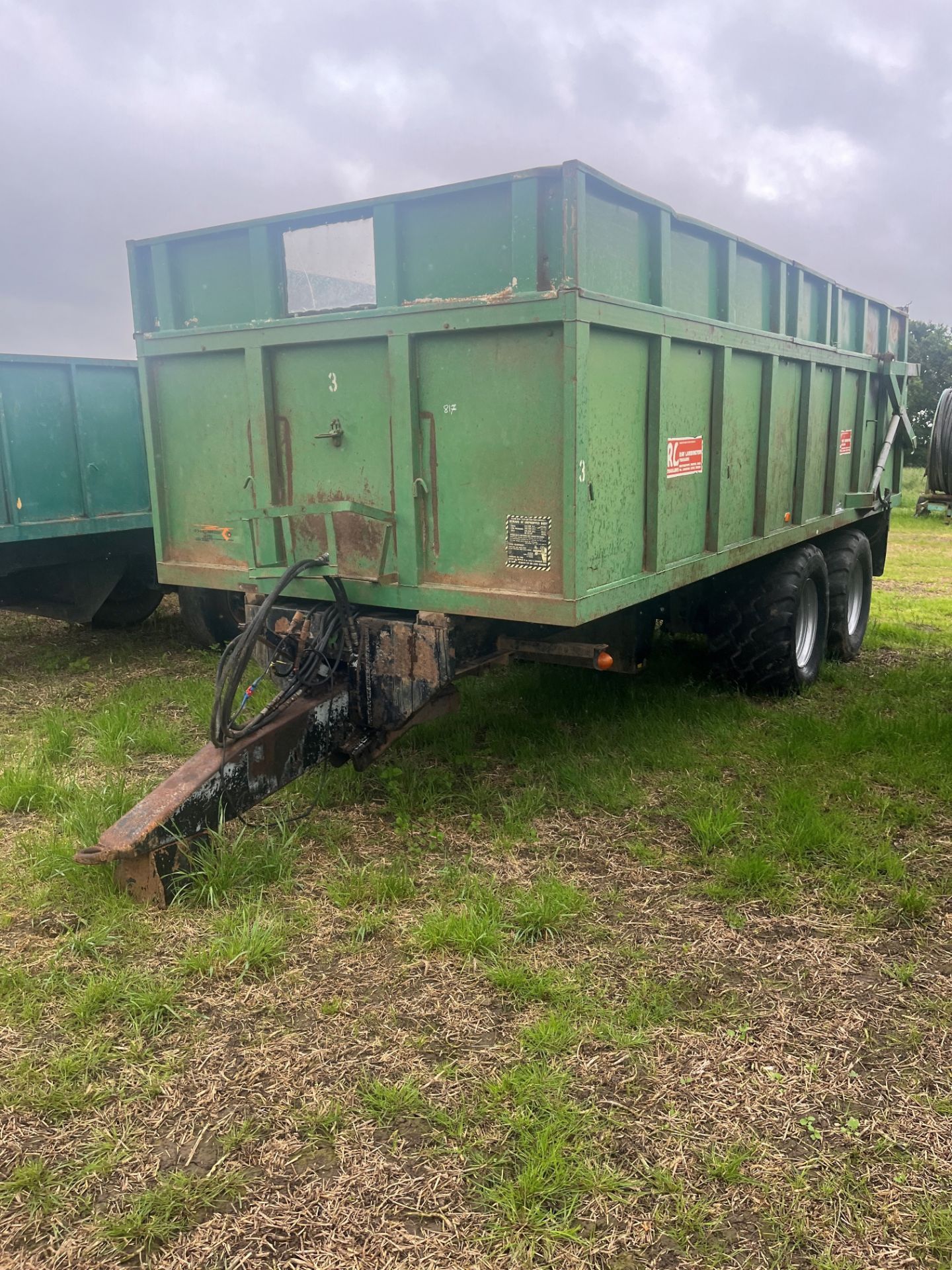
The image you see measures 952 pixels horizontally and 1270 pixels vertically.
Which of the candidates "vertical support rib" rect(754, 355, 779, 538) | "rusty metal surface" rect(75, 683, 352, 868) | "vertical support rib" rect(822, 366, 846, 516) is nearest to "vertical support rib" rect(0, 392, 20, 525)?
"rusty metal surface" rect(75, 683, 352, 868)

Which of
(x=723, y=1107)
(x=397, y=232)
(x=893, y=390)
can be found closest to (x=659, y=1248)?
(x=723, y=1107)

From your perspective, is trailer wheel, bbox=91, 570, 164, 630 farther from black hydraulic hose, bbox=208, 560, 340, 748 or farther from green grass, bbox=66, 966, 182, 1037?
green grass, bbox=66, 966, 182, 1037

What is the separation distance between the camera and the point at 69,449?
695cm

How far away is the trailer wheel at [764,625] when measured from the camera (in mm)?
5941

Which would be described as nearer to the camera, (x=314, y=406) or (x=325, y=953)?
(x=325, y=953)

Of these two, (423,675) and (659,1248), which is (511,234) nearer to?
(423,675)

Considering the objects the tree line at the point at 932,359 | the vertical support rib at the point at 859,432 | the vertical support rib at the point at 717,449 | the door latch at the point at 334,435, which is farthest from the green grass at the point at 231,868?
the tree line at the point at 932,359

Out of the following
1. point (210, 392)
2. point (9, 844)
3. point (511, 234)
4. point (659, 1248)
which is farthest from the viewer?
point (210, 392)

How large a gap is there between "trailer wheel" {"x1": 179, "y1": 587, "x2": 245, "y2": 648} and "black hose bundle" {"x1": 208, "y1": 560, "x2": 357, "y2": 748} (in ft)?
10.9

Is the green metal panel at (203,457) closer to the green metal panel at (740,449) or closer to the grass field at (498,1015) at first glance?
the grass field at (498,1015)

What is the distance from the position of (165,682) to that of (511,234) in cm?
405

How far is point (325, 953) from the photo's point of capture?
10.8 feet

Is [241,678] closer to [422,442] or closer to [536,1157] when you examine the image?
[422,442]

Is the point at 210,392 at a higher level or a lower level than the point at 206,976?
higher
